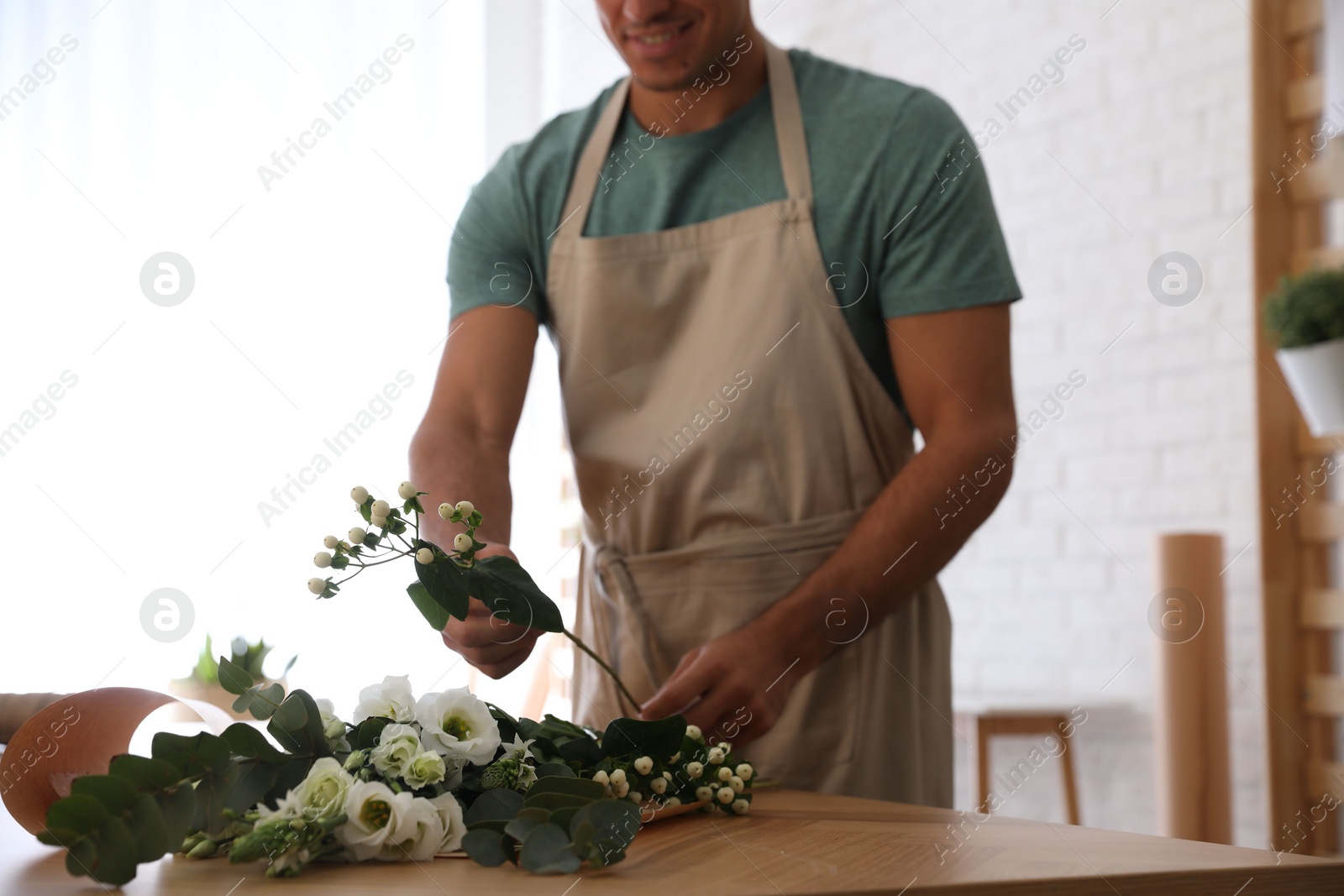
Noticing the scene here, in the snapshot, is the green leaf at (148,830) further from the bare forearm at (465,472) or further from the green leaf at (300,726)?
the bare forearm at (465,472)

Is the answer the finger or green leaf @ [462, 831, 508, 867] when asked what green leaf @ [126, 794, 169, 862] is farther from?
the finger

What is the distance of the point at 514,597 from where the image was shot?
29.4 inches

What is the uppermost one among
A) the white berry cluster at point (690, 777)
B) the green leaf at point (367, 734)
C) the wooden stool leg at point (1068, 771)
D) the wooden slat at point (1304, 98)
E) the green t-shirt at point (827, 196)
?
the wooden slat at point (1304, 98)

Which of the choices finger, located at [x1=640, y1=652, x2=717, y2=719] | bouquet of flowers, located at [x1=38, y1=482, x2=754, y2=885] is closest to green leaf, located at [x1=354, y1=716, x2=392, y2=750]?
bouquet of flowers, located at [x1=38, y1=482, x2=754, y2=885]

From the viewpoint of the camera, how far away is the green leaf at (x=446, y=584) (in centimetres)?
71

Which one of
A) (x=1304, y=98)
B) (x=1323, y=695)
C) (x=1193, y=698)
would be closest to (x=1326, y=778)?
(x=1323, y=695)

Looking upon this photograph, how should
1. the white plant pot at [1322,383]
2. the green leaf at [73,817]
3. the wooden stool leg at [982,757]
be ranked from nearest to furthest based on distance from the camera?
the green leaf at [73,817], the white plant pot at [1322,383], the wooden stool leg at [982,757]

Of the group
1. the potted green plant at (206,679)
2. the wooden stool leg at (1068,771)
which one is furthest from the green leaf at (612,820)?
the wooden stool leg at (1068,771)

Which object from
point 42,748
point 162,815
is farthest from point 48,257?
point 162,815

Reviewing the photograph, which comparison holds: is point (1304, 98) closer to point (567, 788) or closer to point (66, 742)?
point (567, 788)

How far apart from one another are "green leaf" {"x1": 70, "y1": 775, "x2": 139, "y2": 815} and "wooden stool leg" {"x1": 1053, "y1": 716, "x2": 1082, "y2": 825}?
265 centimetres

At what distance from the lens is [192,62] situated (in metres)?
3.08

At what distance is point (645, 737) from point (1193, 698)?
2.17 metres

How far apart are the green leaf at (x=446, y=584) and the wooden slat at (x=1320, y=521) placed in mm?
2375
